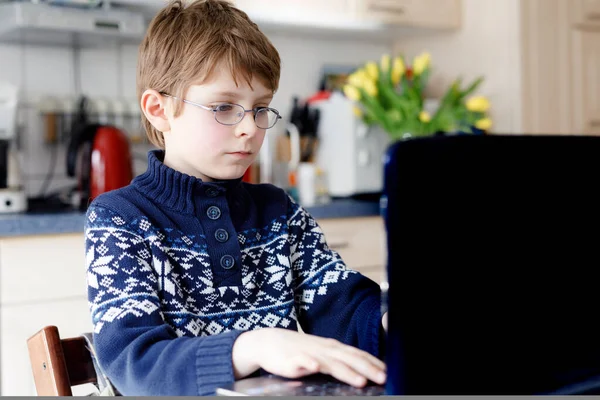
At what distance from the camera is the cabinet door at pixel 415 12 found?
2711 mm

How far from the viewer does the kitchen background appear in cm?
204

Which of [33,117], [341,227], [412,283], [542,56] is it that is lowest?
[341,227]

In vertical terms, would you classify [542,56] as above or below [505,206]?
above

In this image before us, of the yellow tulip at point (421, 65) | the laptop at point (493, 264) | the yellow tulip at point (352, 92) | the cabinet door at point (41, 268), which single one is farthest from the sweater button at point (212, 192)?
the yellow tulip at point (421, 65)

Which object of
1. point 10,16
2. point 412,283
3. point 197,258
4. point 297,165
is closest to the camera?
point 412,283

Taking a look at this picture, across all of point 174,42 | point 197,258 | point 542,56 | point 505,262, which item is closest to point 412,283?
point 505,262

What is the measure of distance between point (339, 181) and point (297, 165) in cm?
18

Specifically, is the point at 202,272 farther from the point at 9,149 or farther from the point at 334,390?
the point at 9,149

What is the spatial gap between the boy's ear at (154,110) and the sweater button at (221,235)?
0.17 meters

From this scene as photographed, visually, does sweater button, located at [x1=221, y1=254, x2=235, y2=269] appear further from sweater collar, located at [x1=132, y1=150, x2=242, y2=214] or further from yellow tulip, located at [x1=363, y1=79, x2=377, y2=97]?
yellow tulip, located at [x1=363, y1=79, x2=377, y2=97]

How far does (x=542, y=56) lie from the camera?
272 centimetres

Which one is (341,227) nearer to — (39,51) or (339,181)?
(339,181)

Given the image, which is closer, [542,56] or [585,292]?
[585,292]

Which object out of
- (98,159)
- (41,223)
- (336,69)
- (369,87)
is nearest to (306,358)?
(41,223)
